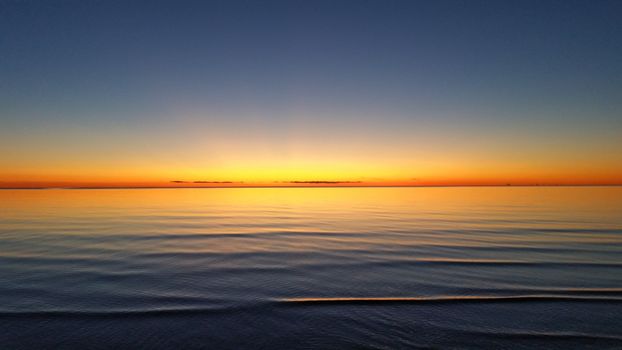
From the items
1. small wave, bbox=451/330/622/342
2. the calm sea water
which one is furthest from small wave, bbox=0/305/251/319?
small wave, bbox=451/330/622/342

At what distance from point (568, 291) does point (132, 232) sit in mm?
19381

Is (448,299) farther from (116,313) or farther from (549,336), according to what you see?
(116,313)

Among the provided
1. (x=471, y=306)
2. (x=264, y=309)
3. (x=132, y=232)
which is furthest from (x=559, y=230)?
(x=132, y=232)

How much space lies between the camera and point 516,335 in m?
5.55

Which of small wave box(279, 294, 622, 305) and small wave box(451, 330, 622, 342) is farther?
small wave box(279, 294, 622, 305)

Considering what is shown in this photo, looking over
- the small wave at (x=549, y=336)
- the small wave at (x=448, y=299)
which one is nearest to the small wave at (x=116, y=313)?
the small wave at (x=448, y=299)

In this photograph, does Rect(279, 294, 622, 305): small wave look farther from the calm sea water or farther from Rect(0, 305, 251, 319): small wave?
Rect(0, 305, 251, 319): small wave

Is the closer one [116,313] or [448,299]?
[116,313]

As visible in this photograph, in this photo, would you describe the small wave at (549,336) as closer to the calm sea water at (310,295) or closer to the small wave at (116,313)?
the calm sea water at (310,295)

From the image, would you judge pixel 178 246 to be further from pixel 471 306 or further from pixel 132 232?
pixel 471 306

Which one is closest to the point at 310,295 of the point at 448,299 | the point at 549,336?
the point at 448,299

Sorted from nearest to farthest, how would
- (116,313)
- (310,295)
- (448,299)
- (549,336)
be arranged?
(549,336) → (116,313) → (448,299) → (310,295)

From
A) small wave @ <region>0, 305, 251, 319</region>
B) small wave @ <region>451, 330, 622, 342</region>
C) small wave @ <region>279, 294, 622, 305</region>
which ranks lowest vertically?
small wave @ <region>279, 294, 622, 305</region>

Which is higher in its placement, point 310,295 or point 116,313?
point 116,313
